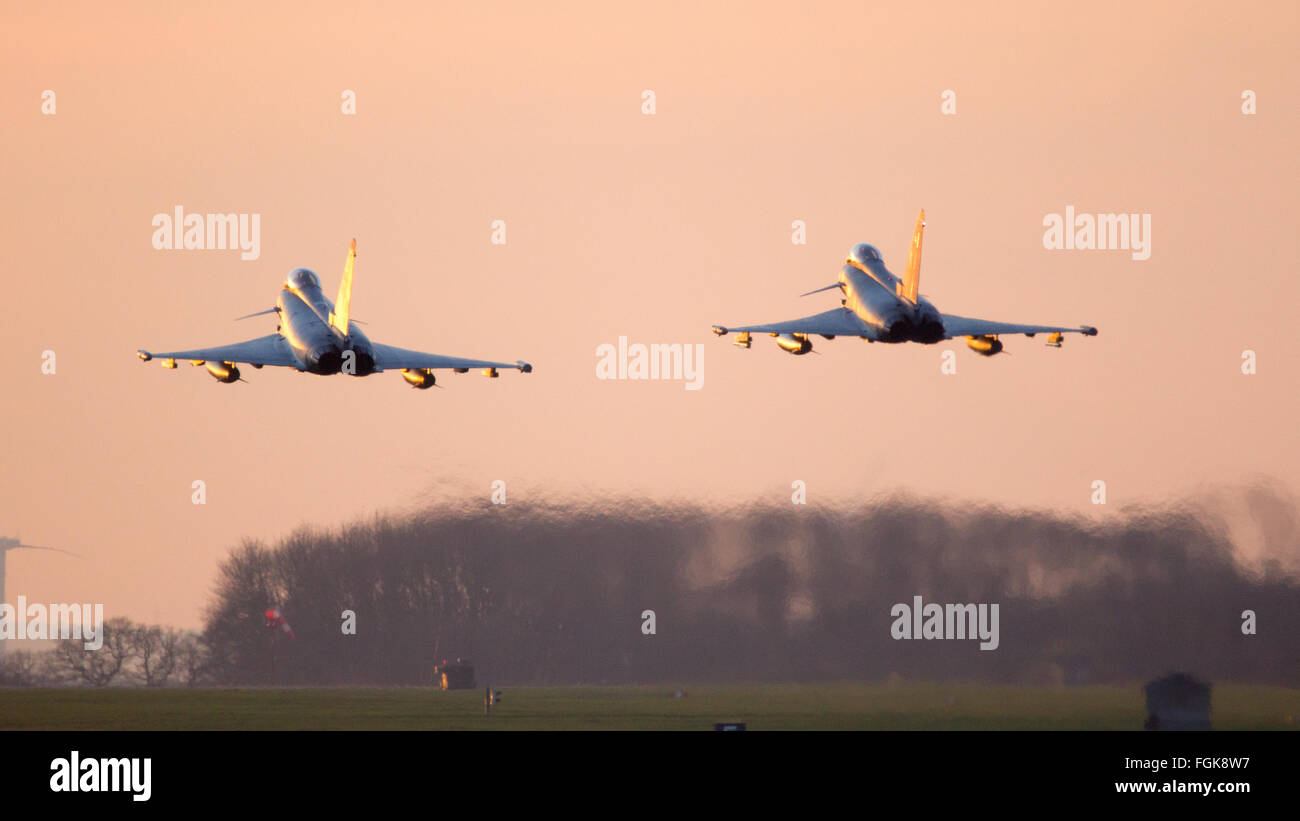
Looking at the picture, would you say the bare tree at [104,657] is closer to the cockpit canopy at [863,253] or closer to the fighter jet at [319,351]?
the fighter jet at [319,351]

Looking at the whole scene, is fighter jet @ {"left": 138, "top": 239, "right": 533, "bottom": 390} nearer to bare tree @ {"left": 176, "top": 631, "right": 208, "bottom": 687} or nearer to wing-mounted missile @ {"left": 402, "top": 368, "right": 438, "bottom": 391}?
wing-mounted missile @ {"left": 402, "top": 368, "right": 438, "bottom": 391}

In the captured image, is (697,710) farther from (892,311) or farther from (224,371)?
(224,371)

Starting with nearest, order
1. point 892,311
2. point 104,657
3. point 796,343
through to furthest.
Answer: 1. point 892,311
2. point 796,343
3. point 104,657

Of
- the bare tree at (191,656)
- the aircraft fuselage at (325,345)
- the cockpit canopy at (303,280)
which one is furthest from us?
the bare tree at (191,656)

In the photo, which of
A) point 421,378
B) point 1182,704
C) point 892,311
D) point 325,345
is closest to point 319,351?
point 325,345

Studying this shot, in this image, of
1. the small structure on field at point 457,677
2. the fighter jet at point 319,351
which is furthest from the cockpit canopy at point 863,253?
the small structure on field at point 457,677
